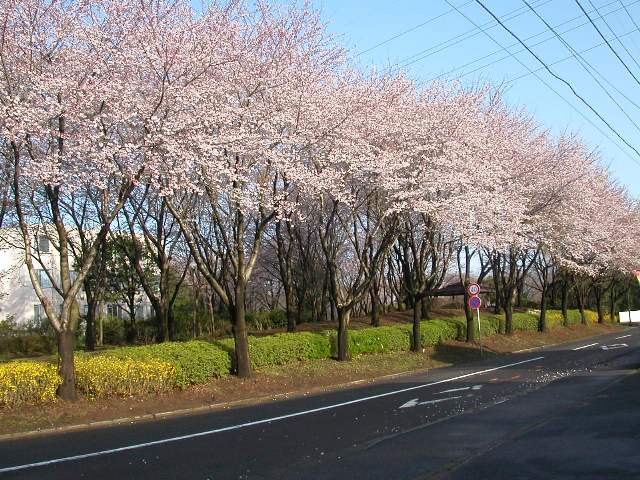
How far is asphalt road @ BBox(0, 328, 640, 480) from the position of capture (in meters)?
8.44

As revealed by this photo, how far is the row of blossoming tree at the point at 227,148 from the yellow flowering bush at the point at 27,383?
1.06 feet

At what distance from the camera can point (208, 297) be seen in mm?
40781

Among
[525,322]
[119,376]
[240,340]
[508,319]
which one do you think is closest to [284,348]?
[240,340]

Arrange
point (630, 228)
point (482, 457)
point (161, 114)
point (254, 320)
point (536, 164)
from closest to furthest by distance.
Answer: point (482, 457) → point (161, 114) → point (536, 164) → point (254, 320) → point (630, 228)

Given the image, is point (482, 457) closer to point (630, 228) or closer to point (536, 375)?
point (536, 375)

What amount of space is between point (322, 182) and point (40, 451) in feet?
37.5

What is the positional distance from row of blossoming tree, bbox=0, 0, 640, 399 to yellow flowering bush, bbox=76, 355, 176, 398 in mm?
643

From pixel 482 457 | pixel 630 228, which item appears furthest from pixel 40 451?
pixel 630 228

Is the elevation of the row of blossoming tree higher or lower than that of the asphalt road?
higher

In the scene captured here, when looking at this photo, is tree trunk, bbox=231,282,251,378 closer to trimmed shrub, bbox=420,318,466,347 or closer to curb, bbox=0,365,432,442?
curb, bbox=0,365,432,442

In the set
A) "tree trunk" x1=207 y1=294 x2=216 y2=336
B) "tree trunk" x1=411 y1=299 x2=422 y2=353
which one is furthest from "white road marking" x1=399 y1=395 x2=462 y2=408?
"tree trunk" x1=207 y1=294 x2=216 y2=336

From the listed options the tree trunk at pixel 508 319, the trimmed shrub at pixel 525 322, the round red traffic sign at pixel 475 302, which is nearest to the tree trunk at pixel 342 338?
the round red traffic sign at pixel 475 302

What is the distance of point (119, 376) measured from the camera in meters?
16.1

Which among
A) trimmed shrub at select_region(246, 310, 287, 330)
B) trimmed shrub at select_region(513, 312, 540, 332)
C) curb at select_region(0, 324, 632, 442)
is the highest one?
trimmed shrub at select_region(246, 310, 287, 330)
